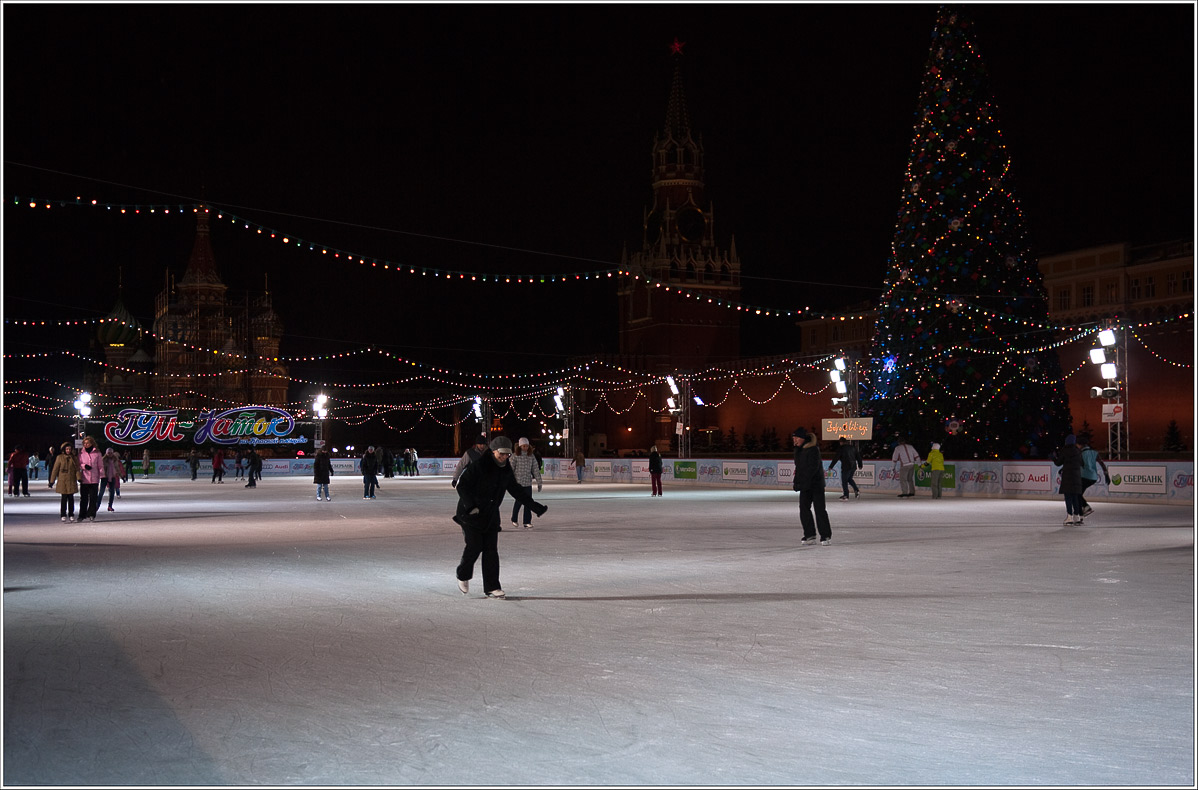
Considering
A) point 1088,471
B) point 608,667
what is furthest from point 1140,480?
point 608,667

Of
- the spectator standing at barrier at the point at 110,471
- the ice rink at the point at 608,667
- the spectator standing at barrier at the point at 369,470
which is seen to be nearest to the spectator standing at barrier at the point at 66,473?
the spectator standing at barrier at the point at 110,471

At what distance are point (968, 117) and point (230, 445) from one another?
3637 cm

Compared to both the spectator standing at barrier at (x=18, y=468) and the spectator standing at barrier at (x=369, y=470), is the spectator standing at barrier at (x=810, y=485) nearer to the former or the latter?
the spectator standing at barrier at (x=369, y=470)

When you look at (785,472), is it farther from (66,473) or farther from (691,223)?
(691,223)

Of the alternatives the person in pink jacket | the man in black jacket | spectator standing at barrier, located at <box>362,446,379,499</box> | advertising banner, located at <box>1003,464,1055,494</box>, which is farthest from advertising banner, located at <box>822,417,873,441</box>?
the man in black jacket

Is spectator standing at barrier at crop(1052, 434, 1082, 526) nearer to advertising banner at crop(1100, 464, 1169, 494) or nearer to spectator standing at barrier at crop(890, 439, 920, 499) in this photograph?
advertising banner at crop(1100, 464, 1169, 494)

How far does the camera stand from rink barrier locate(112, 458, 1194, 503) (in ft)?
76.2

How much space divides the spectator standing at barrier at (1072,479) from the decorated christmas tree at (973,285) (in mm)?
13007

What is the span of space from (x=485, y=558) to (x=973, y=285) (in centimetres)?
2354

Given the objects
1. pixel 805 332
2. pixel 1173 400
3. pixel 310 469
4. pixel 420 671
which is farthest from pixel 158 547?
pixel 805 332

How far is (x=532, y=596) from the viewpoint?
9414 mm

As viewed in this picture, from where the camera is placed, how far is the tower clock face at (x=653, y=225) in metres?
93.3

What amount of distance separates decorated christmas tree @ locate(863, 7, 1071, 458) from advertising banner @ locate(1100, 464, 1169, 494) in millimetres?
5690

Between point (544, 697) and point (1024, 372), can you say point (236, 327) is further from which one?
point (544, 697)
